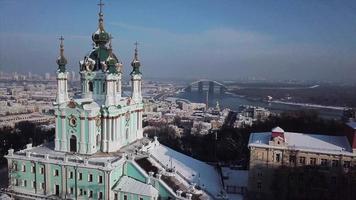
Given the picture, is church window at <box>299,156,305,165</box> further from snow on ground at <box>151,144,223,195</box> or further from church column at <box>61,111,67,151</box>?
church column at <box>61,111,67,151</box>

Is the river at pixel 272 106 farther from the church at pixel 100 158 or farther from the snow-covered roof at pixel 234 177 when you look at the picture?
the church at pixel 100 158

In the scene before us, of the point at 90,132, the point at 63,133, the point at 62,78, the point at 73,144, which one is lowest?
the point at 73,144

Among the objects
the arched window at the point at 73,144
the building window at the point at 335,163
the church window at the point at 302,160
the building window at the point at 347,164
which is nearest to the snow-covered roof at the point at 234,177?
the church window at the point at 302,160

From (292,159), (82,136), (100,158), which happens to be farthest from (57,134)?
(292,159)

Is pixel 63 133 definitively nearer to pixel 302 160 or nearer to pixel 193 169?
pixel 193 169

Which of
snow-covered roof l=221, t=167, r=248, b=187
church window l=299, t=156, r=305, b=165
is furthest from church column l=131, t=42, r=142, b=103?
church window l=299, t=156, r=305, b=165

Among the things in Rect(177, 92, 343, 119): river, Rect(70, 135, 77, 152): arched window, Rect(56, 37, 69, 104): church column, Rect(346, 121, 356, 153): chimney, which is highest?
Rect(56, 37, 69, 104): church column

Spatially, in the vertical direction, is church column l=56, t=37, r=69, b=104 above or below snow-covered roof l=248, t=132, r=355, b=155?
above
